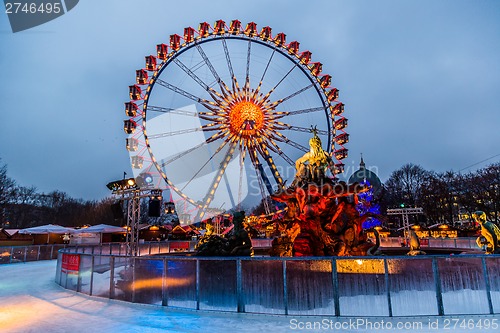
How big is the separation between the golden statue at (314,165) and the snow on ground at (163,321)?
8.61m

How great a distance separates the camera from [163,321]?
689 cm

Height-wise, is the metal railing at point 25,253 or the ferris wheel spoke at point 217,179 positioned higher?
the ferris wheel spoke at point 217,179

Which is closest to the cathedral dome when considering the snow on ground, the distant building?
the distant building

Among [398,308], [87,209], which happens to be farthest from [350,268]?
[87,209]

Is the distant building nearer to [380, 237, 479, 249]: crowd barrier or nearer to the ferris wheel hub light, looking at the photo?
[380, 237, 479, 249]: crowd barrier

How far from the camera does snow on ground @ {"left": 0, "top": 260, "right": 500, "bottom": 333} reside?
6238mm

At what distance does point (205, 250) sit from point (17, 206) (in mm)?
55375

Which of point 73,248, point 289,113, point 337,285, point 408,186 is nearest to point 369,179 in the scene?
point 408,186

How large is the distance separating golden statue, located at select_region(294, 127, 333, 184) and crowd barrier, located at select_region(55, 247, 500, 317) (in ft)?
26.1

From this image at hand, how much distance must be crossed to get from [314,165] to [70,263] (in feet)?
33.7

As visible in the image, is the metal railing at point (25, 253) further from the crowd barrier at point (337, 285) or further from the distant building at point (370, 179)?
the distant building at point (370, 179)

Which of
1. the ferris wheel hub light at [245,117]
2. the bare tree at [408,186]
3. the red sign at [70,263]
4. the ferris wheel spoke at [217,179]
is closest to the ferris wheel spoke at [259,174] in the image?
the ferris wheel spoke at [217,179]

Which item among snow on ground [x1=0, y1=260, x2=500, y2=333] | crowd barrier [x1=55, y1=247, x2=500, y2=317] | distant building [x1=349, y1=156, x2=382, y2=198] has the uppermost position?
distant building [x1=349, y1=156, x2=382, y2=198]

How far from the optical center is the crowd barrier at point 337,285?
6.70m
